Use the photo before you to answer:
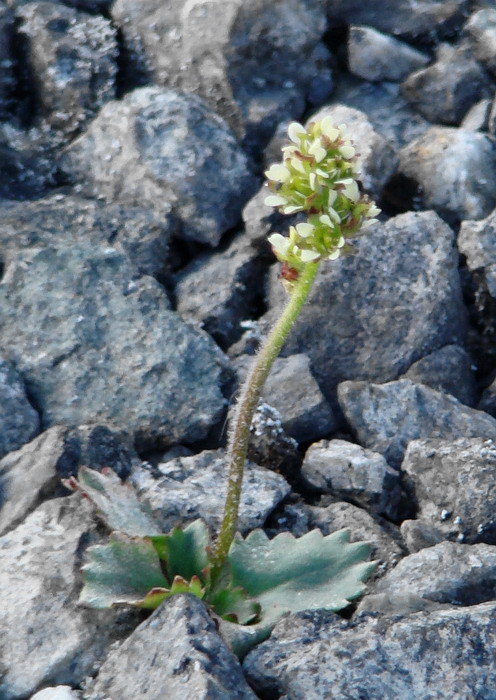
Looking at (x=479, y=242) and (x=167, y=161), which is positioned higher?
(x=167, y=161)

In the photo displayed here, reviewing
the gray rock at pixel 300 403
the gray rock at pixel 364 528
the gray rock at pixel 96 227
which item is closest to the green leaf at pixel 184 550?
the gray rock at pixel 364 528

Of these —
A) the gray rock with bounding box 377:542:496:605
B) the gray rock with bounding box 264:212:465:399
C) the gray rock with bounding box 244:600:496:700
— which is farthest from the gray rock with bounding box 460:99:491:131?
the gray rock with bounding box 244:600:496:700

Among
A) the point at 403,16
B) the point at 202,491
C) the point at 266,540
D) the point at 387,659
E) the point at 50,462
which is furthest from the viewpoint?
the point at 403,16

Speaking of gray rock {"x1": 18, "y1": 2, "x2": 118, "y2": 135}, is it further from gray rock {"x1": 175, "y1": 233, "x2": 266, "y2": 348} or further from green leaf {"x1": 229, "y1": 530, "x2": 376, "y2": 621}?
green leaf {"x1": 229, "y1": 530, "x2": 376, "y2": 621}

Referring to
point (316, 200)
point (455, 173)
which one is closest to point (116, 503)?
point (316, 200)

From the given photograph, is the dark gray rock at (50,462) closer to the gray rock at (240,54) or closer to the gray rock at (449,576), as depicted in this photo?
the gray rock at (449,576)

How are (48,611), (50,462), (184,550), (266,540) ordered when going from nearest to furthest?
(48,611) < (184,550) < (266,540) < (50,462)

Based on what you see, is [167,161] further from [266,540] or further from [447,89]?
[266,540]
